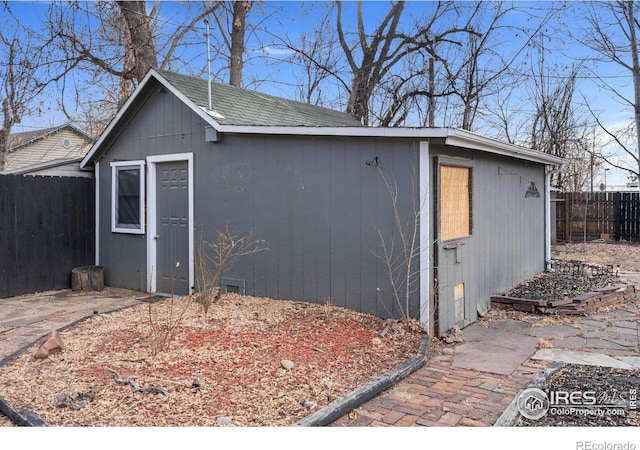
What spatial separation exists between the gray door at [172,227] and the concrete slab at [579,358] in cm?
452

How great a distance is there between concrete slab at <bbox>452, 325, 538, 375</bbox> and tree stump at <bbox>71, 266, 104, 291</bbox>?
5.29 m

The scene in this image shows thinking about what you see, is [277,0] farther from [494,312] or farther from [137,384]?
[137,384]

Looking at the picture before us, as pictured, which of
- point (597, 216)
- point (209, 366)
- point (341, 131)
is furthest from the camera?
point (597, 216)

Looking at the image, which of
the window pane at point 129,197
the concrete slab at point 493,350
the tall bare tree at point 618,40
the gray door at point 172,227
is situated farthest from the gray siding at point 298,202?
the tall bare tree at point 618,40

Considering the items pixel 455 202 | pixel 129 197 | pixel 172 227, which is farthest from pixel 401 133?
pixel 129 197

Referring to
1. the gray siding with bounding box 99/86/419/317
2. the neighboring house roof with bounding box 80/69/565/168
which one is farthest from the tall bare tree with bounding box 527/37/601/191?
the gray siding with bounding box 99/86/419/317

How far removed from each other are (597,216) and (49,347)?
1597cm

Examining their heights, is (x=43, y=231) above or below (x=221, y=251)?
above

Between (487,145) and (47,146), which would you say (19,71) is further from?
(47,146)

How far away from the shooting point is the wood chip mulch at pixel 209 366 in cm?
321

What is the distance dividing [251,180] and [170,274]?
2007 millimetres

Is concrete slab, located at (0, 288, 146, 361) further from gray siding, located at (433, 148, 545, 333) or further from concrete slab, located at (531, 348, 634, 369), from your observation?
concrete slab, located at (531, 348, 634, 369)

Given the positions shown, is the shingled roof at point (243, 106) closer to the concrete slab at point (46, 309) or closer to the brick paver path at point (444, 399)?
the concrete slab at point (46, 309)

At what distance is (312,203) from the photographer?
5801 millimetres
